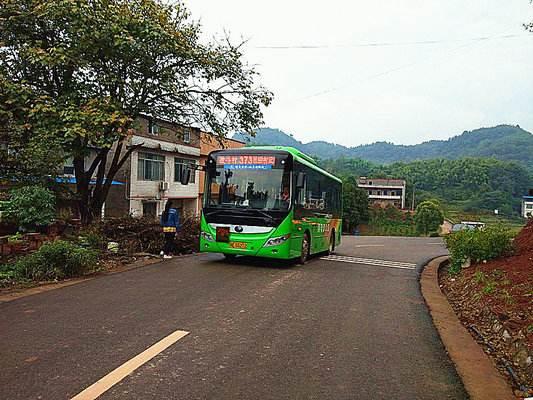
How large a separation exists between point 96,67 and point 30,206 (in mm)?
4486

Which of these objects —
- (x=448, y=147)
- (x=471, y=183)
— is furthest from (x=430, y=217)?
(x=448, y=147)

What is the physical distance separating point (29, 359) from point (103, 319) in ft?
5.47

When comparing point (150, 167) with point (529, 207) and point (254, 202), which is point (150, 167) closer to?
point (254, 202)

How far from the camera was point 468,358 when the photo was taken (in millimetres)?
5680

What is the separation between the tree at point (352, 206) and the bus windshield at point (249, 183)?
181ft

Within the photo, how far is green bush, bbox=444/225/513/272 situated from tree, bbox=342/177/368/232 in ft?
179

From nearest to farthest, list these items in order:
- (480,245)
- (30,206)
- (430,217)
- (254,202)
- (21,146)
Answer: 1. (480,245)
2. (30,206)
3. (21,146)
4. (254,202)
5. (430,217)

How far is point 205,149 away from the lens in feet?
134

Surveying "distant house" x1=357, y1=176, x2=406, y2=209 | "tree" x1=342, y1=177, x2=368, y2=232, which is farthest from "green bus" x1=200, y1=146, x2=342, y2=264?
"distant house" x1=357, y1=176, x2=406, y2=209

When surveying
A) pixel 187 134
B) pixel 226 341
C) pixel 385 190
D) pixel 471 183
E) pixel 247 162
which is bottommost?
pixel 226 341

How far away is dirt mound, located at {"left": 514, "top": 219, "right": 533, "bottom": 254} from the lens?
1135 centimetres

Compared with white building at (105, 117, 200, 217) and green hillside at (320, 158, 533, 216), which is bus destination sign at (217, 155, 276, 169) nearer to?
white building at (105, 117, 200, 217)

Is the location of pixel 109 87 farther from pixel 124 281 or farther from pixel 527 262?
pixel 527 262

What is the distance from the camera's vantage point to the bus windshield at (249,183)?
490 inches
